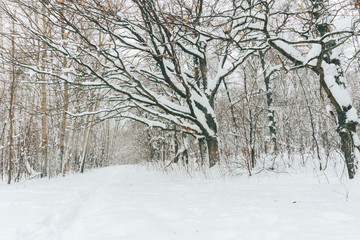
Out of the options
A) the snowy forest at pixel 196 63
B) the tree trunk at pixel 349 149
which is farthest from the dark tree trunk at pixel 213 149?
the tree trunk at pixel 349 149

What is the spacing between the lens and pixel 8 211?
116 inches

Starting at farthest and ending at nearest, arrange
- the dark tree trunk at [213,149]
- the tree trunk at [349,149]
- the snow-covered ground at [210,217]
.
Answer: the dark tree trunk at [213,149], the tree trunk at [349,149], the snow-covered ground at [210,217]

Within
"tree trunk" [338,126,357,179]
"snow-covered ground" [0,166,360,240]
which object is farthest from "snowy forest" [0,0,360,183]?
"snow-covered ground" [0,166,360,240]

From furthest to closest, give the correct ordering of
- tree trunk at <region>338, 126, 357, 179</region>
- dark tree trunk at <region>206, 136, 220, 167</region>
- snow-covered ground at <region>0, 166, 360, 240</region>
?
dark tree trunk at <region>206, 136, 220, 167</region> → tree trunk at <region>338, 126, 357, 179</region> → snow-covered ground at <region>0, 166, 360, 240</region>

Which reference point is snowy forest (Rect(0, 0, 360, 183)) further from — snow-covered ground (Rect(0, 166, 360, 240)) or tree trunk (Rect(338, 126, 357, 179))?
snow-covered ground (Rect(0, 166, 360, 240))

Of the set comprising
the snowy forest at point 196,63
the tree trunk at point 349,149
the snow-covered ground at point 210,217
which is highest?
the snowy forest at point 196,63

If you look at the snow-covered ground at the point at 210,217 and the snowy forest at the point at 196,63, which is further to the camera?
the snowy forest at the point at 196,63

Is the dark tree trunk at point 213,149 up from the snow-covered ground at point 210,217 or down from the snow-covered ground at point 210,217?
up

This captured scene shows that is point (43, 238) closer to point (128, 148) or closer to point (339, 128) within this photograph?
point (339, 128)

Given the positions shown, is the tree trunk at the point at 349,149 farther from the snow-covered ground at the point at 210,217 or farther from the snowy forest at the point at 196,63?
the snow-covered ground at the point at 210,217

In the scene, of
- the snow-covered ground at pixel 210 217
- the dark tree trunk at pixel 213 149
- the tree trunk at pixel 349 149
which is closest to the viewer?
the snow-covered ground at pixel 210 217

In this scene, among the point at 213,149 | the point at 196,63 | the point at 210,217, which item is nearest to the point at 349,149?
the point at 210,217

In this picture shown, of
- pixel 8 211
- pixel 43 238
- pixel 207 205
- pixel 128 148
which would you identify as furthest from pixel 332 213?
pixel 128 148

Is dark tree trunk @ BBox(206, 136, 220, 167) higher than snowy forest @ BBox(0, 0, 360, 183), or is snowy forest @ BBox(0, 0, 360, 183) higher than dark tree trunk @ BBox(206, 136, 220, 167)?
snowy forest @ BBox(0, 0, 360, 183)
